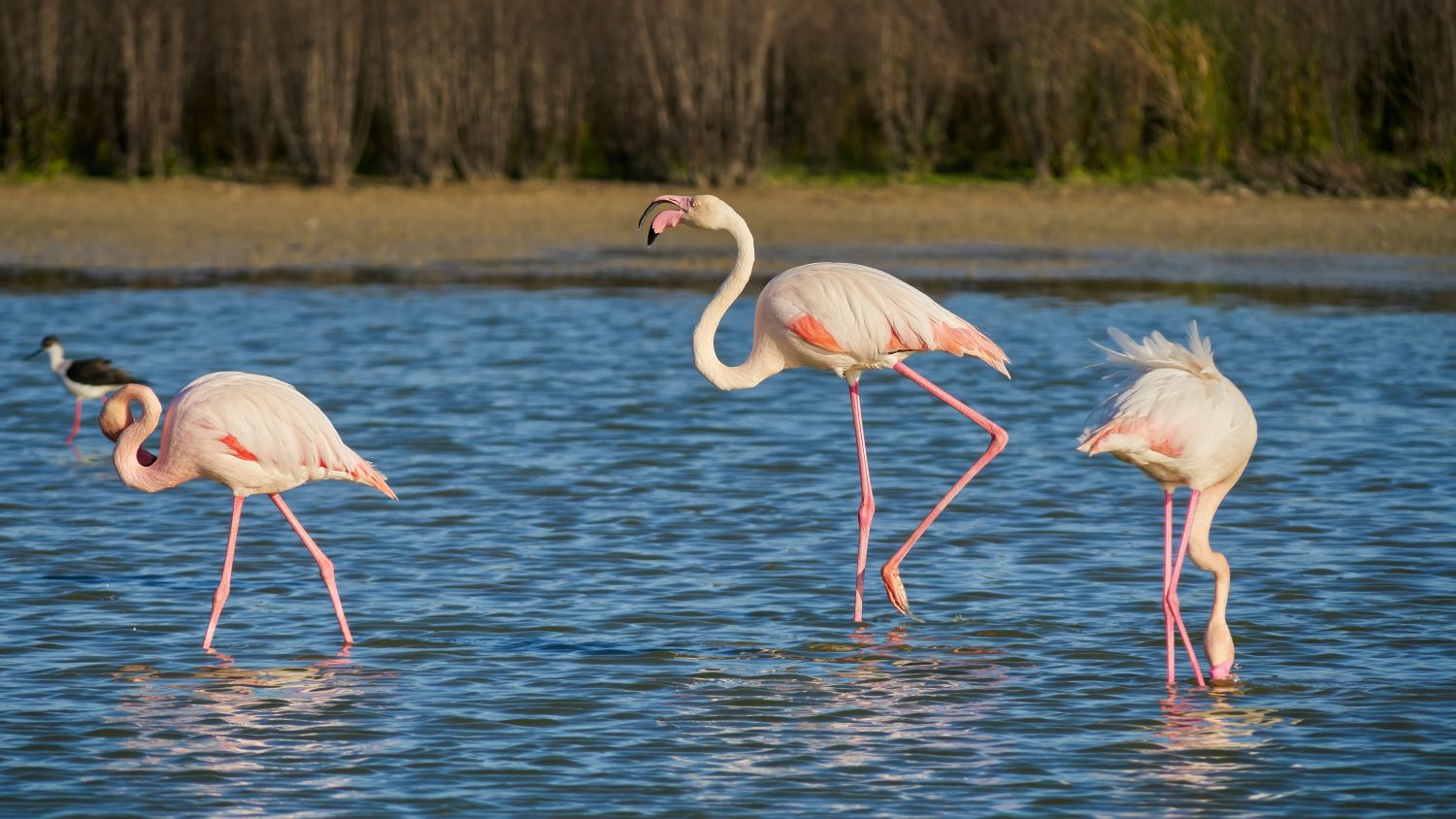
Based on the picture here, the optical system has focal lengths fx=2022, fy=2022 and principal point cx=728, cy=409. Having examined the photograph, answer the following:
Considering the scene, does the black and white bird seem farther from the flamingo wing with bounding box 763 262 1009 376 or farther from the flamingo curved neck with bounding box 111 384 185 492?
the flamingo wing with bounding box 763 262 1009 376

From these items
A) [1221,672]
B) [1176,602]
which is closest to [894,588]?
[1176,602]

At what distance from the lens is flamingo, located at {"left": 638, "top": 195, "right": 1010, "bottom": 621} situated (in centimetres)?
708

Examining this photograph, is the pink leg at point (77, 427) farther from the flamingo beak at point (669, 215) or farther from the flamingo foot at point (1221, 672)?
the flamingo foot at point (1221, 672)

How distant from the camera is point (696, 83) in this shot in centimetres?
1855

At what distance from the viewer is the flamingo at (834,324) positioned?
7082 millimetres

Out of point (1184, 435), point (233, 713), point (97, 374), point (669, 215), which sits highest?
point (669, 215)

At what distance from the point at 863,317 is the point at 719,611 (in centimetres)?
115

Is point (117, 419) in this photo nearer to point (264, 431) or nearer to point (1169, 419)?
point (264, 431)

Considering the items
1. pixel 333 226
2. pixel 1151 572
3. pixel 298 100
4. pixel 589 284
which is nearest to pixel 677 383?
pixel 589 284

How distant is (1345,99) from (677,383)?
8848 mm

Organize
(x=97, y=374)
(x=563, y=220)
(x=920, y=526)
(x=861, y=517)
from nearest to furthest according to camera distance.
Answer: (x=920, y=526), (x=861, y=517), (x=97, y=374), (x=563, y=220)

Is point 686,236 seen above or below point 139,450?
above

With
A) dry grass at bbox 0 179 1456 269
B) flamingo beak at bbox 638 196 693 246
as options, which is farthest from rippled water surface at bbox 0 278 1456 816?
dry grass at bbox 0 179 1456 269

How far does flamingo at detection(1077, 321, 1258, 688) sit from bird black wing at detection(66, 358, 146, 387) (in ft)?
20.3
